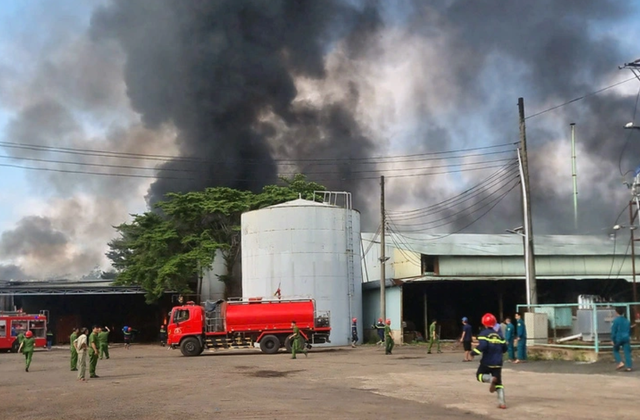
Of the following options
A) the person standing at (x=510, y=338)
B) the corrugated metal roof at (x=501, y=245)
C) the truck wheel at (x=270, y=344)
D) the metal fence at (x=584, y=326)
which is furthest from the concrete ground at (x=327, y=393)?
the corrugated metal roof at (x=501, y=245)

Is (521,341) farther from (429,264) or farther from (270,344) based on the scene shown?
(429,264)

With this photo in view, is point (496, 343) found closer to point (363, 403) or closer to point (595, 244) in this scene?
point (363, 403)

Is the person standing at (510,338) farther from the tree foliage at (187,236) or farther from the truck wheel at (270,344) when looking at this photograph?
the tree foliage at (187,236)

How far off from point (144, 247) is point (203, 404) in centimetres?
3989

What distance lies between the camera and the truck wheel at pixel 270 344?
110 feet

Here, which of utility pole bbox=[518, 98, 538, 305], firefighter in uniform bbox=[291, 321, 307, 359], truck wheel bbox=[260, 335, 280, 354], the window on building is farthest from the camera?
the window on building

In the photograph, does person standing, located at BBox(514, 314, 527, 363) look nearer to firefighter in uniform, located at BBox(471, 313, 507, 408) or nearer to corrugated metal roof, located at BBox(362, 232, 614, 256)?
firefighter in uniform, located at BBox(471, 313, 507, 408)

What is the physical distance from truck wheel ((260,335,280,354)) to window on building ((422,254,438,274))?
14.1m

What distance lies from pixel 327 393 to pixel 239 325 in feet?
61.7

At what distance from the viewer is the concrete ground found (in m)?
12.1

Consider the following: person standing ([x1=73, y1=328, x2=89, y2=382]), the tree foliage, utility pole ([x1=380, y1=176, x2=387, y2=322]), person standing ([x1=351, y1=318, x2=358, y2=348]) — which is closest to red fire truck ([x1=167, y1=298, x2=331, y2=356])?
utility pole ([x1=380, y1=176, x2=387, y2=322])

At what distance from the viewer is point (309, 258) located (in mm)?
40875

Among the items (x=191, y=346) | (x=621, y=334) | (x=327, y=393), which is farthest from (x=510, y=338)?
(x=191, y=346)

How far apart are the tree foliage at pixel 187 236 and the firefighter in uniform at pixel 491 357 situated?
37586 millimetres
